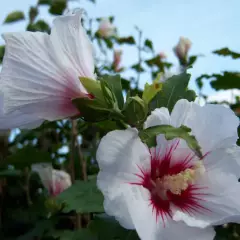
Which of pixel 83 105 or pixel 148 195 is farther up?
pixel 83 105

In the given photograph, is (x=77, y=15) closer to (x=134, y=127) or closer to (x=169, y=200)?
(x=134, y=127)

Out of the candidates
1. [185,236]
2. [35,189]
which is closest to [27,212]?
[35,189]

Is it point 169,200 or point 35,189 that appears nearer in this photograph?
point 169,200

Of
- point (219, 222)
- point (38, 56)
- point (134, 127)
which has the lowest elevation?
point (219, 222)

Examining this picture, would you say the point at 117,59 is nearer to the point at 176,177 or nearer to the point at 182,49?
the point at 182,49

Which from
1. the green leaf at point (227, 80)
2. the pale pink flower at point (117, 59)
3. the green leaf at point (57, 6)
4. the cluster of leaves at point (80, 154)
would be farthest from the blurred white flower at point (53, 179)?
the pale pink flower at point (117, 59)

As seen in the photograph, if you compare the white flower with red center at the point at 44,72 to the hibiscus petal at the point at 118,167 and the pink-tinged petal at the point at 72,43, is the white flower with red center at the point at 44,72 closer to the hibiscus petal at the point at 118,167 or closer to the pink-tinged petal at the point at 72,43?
the pink-tinged petal at the point at 72,43

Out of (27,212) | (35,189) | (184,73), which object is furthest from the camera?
(35,189)

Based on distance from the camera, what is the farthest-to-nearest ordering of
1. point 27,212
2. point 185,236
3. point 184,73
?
point 27,212 < point 184,73 < point 185,236
